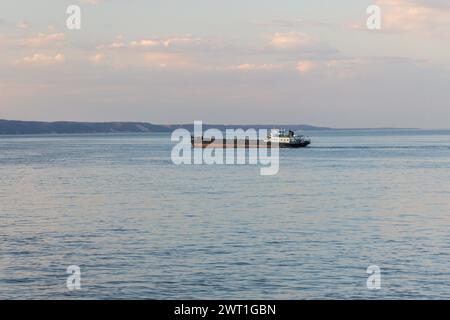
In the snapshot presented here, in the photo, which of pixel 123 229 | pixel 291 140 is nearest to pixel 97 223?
pixel 123 229

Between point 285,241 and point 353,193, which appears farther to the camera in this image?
point 353,193

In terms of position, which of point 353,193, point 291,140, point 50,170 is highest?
point 291,140

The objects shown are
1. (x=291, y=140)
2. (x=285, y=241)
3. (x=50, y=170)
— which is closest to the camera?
(x=285, y=241)

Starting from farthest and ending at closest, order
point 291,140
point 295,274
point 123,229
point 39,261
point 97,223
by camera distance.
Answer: point 291,140 < point 97,223 < point 123,229 < point 39,261 < point 295,274

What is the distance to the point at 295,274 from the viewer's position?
30.4m

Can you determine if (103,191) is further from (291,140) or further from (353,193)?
(291,140)

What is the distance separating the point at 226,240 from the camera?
39.1m

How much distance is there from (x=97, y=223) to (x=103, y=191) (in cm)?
2491

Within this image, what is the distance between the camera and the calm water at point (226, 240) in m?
28.5

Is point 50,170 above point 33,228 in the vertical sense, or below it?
above

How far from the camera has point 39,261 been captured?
33.0m

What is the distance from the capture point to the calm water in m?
28.5
